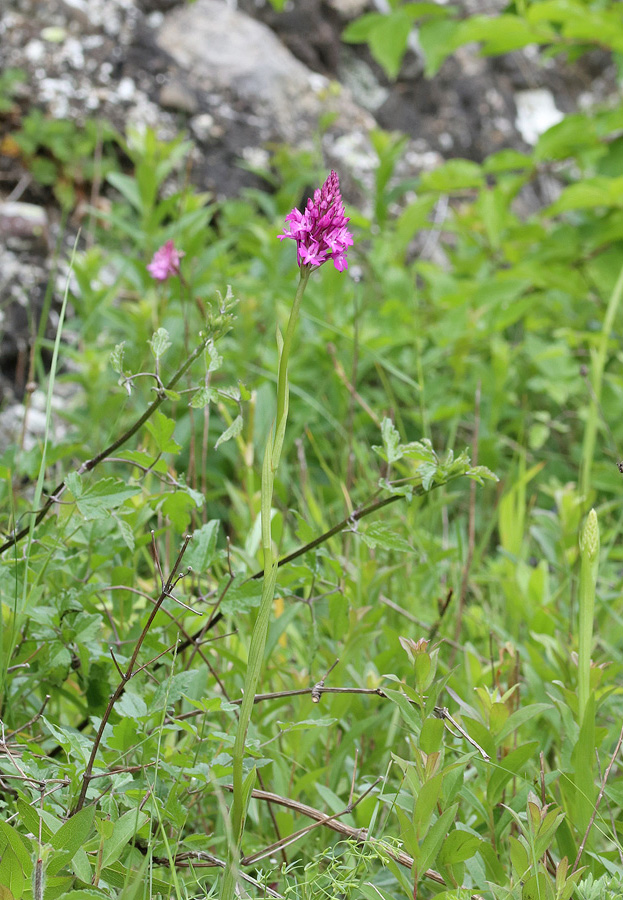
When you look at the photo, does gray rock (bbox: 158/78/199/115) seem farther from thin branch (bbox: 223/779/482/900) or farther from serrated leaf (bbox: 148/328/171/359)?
thin branch (bbox: 223/779/482/900)

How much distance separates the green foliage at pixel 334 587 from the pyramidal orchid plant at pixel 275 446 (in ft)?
0.05

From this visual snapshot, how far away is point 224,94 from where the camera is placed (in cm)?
291

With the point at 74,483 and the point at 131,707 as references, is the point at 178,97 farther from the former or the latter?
the point at 131,707

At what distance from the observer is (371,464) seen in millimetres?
2066

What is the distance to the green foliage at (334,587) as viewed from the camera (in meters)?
0.68

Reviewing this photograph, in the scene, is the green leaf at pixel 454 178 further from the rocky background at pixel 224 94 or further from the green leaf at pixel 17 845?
the green leaf at pixel 17 845

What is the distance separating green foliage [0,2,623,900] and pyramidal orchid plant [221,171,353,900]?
0.01 meters

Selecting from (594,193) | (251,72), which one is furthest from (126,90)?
(594,193)

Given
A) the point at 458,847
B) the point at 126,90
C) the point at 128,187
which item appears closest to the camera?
the point at 458,847

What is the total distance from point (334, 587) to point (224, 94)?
8.14 ft

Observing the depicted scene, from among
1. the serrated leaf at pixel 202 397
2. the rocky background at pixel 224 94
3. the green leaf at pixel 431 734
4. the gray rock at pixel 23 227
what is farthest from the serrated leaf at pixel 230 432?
the gray rock at pixel 23 227

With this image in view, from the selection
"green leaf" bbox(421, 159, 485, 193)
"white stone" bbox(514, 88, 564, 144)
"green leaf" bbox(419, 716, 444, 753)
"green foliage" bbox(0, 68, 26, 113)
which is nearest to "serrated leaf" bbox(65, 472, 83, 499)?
"green leaf" bbox(419, 716, 444, 753)

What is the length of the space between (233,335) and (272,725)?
4.29 feet

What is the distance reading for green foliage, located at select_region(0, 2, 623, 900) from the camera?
678 mm
